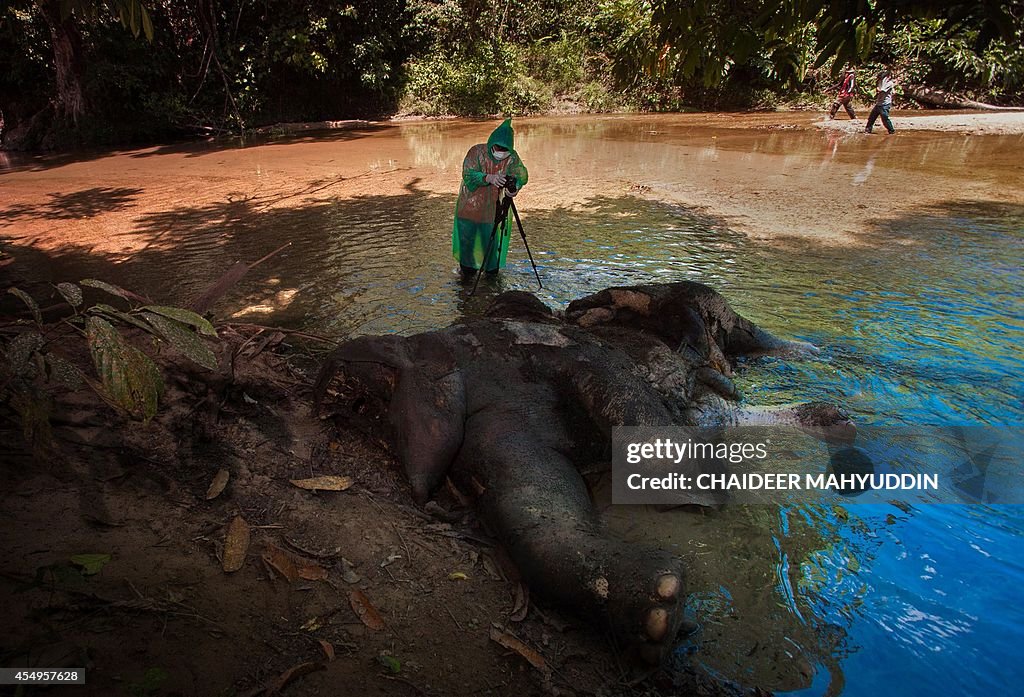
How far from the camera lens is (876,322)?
5.20 meters

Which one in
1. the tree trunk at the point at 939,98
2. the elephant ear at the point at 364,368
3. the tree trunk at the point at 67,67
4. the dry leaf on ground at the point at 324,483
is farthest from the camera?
the tree trunk at the point at 939,98

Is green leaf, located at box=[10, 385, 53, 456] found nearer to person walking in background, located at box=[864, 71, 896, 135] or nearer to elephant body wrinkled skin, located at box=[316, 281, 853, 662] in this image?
elephant body wrinkled skin, located at box=[316, 281, 853, 662]

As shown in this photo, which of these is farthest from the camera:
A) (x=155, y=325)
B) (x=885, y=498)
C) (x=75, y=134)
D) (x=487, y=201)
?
(x=75, y=134)

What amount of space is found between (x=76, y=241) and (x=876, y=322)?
8.54 metres

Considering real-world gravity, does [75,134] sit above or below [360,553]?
above

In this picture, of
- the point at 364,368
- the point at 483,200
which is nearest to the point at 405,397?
the point at 364,368

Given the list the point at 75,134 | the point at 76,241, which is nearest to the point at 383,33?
the point at 75,134

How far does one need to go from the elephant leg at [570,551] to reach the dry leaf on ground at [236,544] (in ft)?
3.19

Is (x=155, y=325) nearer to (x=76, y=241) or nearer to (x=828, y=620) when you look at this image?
(x=828, y=620)

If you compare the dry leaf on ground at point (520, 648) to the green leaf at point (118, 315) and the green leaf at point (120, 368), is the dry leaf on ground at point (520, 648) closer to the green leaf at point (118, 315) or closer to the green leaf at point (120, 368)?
the green leaf at point (120, 368)

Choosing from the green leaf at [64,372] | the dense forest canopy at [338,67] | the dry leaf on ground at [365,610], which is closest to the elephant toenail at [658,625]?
the dry leaf on ground at [365,610]

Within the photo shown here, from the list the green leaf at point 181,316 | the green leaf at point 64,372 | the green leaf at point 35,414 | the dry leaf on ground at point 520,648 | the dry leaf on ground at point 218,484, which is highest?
the green leaf at point 181,316

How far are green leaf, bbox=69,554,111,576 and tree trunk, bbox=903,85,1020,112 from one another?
27083mm

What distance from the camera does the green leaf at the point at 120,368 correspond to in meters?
1.72
